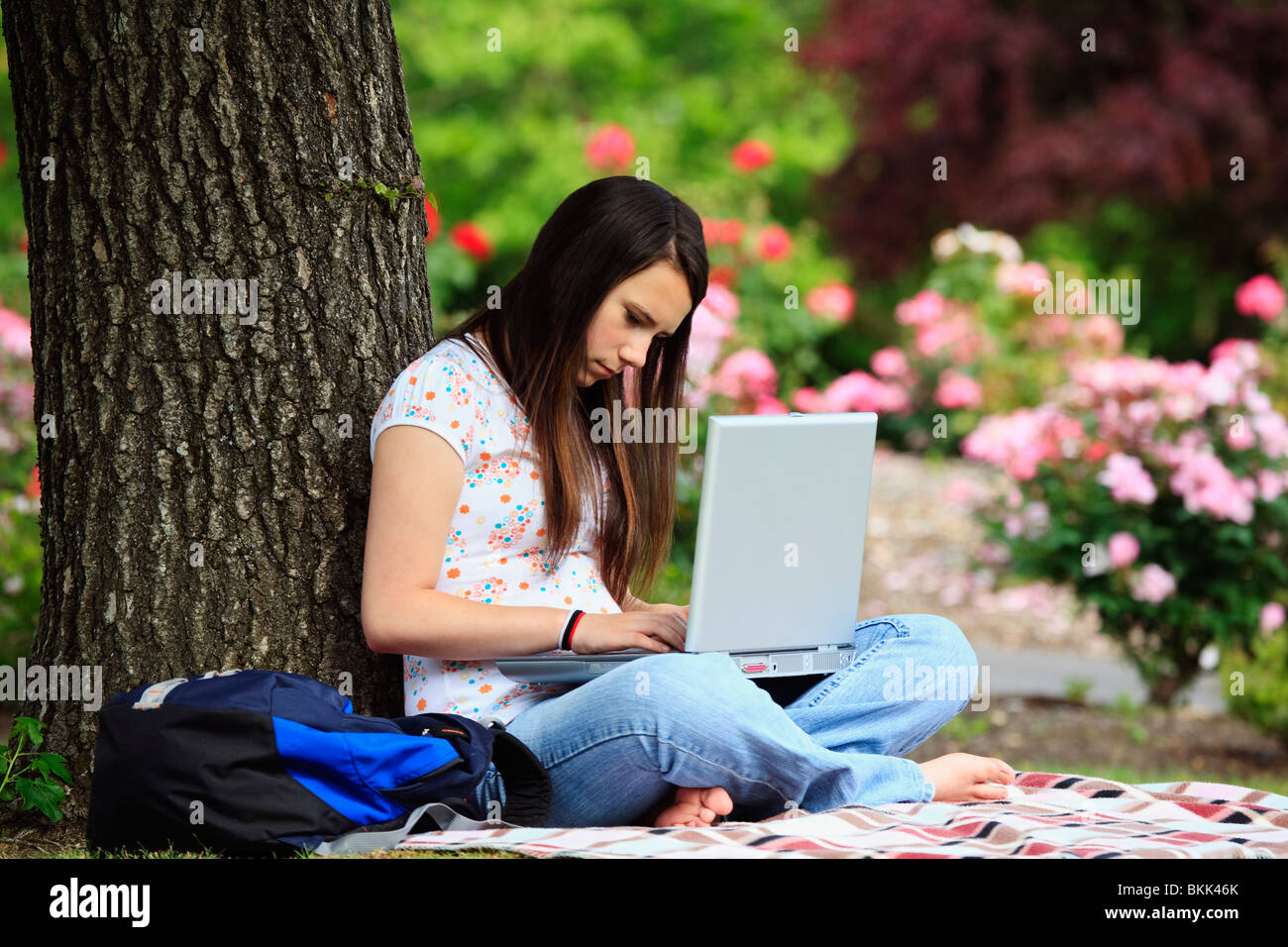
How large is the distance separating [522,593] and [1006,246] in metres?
7.40

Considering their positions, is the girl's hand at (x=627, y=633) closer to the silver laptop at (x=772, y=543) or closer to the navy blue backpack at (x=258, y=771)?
the silver laptop at (x=772, y=543)

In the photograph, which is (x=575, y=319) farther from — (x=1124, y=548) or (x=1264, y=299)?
(x=1264, y=299)

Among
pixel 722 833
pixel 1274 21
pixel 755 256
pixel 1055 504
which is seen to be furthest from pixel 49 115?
pixel 1274 21

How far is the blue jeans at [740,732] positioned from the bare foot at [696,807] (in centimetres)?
2

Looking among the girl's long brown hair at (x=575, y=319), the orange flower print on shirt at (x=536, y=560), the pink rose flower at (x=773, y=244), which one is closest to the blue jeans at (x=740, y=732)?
the orange flower print on shirt at (x=536, y=560)

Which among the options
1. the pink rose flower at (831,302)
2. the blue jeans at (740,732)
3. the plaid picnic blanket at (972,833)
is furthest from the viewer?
the pink rose flower at (831,302)

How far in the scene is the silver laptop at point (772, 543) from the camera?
2.40 metres

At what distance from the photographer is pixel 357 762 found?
2193mm

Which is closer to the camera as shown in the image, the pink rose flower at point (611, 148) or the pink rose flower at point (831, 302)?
the pink rose flower at point (611, 148)

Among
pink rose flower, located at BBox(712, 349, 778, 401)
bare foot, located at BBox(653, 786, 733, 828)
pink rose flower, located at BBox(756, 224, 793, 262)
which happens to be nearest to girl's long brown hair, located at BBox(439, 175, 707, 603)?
bare foot, located at BBox(653, 786, 733, 828)

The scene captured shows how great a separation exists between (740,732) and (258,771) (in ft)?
2.49

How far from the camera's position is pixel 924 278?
44.4 ft
